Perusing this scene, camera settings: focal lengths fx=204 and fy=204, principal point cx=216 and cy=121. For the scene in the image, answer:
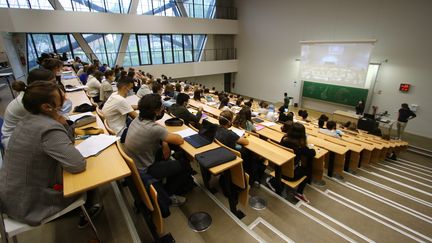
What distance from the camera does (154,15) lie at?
33.3 ft

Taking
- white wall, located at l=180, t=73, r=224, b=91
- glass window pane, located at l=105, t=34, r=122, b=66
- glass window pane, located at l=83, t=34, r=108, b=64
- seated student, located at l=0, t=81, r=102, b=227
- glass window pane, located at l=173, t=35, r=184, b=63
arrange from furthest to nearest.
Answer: white wall, located at l=180, t=73, r=224, b=91, glass window pane, located at l=173, t=35, r=184, b=63, glass window pane, located at l=105, t=34, r=122, b=66, glass window pane, located at l=83, t=34, r=108, b=64, seated student, located at l=0, t=81, r=102, b=227

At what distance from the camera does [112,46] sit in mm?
10086

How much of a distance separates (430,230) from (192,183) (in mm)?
3320

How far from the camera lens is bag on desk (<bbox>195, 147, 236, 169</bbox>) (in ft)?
6.12

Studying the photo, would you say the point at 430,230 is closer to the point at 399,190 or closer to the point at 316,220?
the point at 399,190

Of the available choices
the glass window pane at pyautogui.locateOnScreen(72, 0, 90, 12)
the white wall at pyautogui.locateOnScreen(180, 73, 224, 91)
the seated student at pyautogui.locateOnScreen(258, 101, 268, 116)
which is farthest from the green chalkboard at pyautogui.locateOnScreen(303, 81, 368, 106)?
the glass window pane at pyautogui.locateOnScreen(72, 0, 90, 12)

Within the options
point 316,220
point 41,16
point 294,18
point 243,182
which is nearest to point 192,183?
point 243,182

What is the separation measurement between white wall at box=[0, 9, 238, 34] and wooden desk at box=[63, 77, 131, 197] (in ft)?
28.3

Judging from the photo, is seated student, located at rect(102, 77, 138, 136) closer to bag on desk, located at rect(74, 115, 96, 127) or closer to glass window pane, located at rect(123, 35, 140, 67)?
bag on desk, located at rect(74, 115, 96, 127)

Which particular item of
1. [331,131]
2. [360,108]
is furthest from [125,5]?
[360,108]

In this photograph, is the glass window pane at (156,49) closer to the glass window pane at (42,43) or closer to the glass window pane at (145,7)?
the glass window pane at (145,7)

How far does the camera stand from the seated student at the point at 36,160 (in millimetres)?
1412

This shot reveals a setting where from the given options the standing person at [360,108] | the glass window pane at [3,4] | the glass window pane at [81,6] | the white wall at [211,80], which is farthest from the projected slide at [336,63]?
the glass window pane at [3,4]

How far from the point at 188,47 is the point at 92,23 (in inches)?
214
